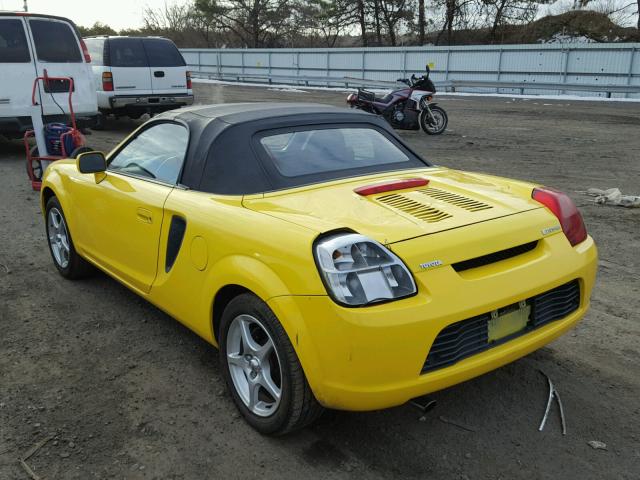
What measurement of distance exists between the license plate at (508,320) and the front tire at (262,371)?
33.7 inches

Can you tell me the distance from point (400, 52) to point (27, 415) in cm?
2853

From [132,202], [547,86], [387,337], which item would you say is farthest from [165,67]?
[547,86]

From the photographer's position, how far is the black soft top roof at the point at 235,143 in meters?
3.20

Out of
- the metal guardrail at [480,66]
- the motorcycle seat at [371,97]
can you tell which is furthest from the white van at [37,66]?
the metal guardrail at [480,66]

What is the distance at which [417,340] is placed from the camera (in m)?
2.38

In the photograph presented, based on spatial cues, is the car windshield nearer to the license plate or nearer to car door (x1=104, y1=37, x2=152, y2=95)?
the license plate

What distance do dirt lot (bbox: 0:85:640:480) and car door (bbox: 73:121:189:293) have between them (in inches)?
18.0

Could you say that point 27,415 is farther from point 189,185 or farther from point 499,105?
point 499,105

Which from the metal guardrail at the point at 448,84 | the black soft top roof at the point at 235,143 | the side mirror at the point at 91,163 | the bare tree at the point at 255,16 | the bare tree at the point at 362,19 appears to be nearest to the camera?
the black soft top roof at the point at 235,143

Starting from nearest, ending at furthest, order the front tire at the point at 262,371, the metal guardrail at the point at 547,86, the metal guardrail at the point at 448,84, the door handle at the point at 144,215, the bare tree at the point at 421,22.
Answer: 1. the front tire at the point at 262,371
2. the door handle at the point at 144,215
3. the metal guardrail at the point at 547,86
4. the metal guardrail at the point at 448,84
5. the bare tree at the point at 421,22

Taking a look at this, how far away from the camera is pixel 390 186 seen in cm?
317

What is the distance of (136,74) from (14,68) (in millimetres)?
3573

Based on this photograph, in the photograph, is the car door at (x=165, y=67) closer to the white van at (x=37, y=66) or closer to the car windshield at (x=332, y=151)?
the white van at (x=37, y=66)

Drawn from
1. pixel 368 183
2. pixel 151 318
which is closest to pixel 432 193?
pixel 368 183
